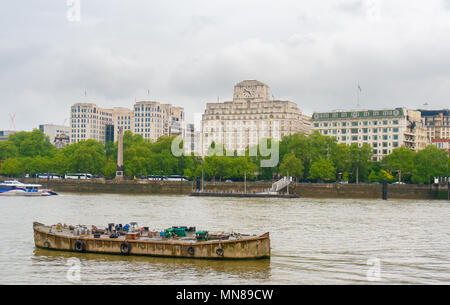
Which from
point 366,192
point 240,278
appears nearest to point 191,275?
point 240,278

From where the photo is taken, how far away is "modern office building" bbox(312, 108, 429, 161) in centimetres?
17000

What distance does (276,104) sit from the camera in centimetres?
19988

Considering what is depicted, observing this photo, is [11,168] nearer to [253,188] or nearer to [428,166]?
[253,188]

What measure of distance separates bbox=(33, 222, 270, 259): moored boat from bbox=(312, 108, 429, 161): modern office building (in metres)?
135

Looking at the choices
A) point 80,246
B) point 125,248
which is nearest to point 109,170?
point 80,246

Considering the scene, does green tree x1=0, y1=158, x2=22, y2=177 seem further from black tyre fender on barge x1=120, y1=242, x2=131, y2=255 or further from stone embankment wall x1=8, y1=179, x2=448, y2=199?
black tyre fender on barge x1=120, y1=242, x2=131, y2=255

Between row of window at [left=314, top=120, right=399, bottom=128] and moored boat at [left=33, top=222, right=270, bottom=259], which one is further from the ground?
row of window at [left=314, top=120, right=399, bottom=128]

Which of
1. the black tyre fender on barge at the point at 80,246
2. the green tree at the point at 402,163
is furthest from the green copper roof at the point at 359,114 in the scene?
the black tyre fender on barge at the point at 80,246

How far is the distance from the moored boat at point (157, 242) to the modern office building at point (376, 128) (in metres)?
135

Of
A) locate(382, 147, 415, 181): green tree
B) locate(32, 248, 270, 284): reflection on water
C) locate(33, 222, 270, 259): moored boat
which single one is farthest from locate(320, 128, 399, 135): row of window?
locate(32, 248, 270, 284): reflection on water

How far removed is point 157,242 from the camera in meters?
39.6

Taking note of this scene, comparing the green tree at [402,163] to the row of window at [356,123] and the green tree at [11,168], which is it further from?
the green tree at [11,168]

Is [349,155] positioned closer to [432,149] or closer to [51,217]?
[432,149]

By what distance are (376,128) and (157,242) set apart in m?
141
